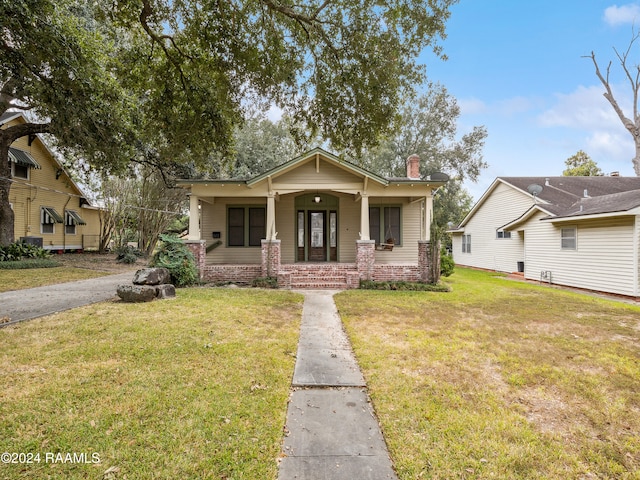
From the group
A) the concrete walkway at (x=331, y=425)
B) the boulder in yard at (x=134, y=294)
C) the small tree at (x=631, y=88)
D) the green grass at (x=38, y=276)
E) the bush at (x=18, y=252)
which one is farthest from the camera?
the small tree at (x=631, y=88)

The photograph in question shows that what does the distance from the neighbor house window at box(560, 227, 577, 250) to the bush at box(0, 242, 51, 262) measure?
22439 mm

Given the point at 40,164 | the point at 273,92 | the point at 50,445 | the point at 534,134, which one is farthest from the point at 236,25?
the point at 534,134

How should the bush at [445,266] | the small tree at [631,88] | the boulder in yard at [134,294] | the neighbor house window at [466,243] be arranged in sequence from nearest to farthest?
the boulder in yard at [134,294] < the bush at [445,266] < the small tree at [631,88] < the neighbor house window at [466,243]

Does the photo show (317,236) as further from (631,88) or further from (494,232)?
(631,88)

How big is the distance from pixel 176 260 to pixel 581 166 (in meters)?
40.2

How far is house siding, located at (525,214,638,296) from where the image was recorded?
941 cm

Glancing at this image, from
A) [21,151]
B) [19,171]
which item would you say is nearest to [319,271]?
[19,171]

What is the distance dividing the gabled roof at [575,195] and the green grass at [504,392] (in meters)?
5.90

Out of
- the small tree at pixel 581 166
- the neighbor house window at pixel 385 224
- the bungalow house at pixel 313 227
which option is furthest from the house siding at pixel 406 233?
the small tree at pixel 581 166

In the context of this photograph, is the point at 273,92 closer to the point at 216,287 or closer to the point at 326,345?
the point at 326,345

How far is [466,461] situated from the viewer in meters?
2.17

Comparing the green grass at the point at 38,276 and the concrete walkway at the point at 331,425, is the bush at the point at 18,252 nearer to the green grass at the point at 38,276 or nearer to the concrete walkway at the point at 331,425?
the green grass at the point at 38,276

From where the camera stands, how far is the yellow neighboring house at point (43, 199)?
52.4 ft

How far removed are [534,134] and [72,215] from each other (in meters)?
31.4
